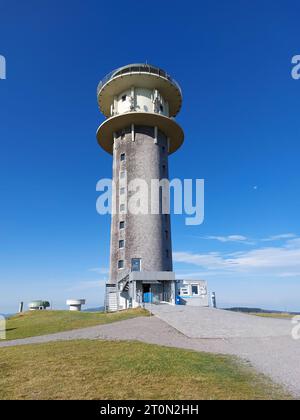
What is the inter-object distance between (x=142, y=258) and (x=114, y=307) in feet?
23.2

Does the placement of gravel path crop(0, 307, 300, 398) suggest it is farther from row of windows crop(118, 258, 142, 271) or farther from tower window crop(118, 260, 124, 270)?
tower window crop(118, 260, 124, 270)

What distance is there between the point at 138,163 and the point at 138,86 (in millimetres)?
12455

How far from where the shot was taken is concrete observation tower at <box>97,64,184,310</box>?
36.8 meters

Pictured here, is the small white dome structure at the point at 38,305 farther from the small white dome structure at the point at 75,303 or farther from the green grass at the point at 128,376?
the green grass at the point at 128,376

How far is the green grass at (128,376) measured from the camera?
298 inches

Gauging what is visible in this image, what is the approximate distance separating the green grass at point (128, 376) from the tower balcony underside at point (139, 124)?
1378 inches

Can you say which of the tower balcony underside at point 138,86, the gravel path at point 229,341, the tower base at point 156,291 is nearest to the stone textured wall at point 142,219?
the tower base at point 156,291

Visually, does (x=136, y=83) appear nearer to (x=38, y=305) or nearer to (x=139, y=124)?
(x=139, y=124)

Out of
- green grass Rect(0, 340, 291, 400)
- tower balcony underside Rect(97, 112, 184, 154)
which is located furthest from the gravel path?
tower balcony underside Rect(97, 112, 184, 154)

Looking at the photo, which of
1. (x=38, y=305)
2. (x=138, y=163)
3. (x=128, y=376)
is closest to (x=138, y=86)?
(x=138, y=163)

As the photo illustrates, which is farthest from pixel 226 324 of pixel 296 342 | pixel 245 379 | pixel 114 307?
pixel 114 307

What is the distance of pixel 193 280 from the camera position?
3819 centimetres
